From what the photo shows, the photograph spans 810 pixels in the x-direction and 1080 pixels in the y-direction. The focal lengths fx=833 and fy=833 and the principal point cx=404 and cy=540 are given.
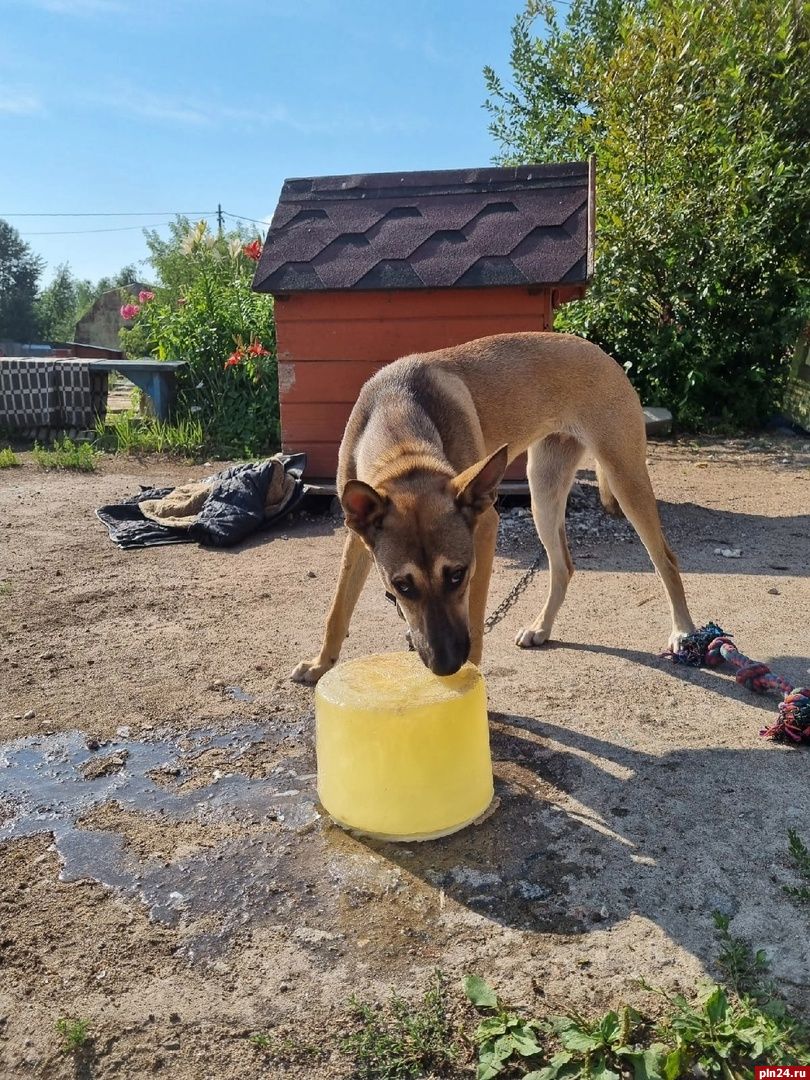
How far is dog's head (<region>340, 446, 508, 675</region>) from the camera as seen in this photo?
299cm

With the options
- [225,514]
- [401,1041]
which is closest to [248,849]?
[401,1041]

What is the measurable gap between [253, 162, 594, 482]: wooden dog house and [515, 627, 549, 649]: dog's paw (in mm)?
2990

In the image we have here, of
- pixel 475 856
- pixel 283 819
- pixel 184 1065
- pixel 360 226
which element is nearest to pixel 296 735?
pixel 283 819

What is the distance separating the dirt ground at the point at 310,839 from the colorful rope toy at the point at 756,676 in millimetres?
71

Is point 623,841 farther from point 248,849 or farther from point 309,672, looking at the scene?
point 309,672

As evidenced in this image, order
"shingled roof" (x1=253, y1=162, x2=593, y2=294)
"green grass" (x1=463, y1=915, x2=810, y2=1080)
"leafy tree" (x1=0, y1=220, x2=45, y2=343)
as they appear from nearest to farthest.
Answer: "green grass" (x1=463, y1=915, x2=810, y2=1080) < "shingled roof" (x1=253, y1=162, x2=593, y2=294) < "leafy tree" (x1=0, y1=220, x2=45, y2=343)

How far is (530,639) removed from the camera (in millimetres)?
4633

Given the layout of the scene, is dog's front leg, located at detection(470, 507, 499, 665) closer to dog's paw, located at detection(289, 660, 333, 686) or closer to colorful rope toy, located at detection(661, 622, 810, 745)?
dog's paw, located at detection(289, 660, 333, 686)

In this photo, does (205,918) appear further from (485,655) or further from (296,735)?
(485,655)

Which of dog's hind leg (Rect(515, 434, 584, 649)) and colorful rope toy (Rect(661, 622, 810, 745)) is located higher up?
dog's hind leg (Rect(515, 434, 584, 649))

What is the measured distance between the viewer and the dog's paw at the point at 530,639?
4.63 metres

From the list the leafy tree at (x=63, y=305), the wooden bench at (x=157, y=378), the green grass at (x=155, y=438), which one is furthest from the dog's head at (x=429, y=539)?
the leafy tree at (x=63, y=305)

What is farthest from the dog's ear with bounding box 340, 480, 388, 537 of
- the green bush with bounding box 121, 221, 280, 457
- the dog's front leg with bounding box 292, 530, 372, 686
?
the green bush with bounding box 121, 221, 280, 457

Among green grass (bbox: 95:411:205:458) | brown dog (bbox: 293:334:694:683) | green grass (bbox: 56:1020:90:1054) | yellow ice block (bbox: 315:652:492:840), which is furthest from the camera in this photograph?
green grass (bbox: 95:411:205:458)
